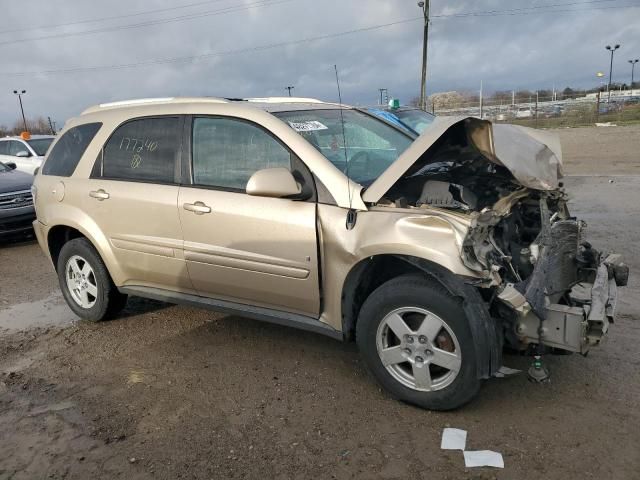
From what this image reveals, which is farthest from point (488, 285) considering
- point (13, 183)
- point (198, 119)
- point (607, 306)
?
point (13, 183)

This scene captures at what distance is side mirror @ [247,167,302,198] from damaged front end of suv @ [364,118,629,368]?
49 cm

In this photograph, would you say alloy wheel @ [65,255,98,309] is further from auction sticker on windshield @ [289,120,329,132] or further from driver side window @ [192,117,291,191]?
auction sticker on windshield @ [289,120,329,132]

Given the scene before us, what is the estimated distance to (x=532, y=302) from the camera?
10.4 ft

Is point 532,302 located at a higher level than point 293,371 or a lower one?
higher

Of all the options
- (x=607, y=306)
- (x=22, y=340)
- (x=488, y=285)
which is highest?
(x=488, y=285)

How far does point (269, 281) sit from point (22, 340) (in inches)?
101

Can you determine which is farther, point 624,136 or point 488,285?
point 624,136

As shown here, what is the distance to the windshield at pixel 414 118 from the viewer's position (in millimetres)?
9778

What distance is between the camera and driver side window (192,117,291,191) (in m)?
3.92

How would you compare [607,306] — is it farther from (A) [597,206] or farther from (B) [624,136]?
(B) [624,136]

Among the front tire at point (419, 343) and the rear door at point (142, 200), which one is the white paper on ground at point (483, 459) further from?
the rear door at point (142, 200)

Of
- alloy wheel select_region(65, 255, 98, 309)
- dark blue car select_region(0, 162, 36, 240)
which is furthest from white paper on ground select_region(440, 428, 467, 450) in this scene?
dark blue car select_region(0, 162, 36, 240)

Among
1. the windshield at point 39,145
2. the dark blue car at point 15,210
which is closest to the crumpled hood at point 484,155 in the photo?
the dark blue car at point 15,210

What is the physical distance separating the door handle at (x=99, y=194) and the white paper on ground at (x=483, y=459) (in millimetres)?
3385
